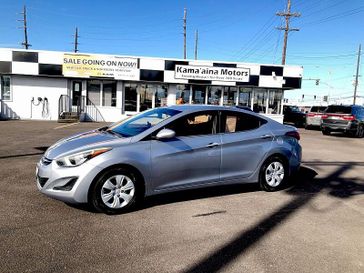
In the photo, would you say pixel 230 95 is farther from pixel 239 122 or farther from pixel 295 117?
pixel 239 122

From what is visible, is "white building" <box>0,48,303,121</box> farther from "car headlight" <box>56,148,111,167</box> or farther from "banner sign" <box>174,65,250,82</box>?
"car headlight" <box>56,148,111,167</box>

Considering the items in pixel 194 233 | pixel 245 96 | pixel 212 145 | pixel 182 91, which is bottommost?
pixel 194 233

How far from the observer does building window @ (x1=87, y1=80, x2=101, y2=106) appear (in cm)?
2262

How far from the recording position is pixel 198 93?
77.5ft

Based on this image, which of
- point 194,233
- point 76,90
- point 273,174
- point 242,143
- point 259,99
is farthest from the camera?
point 259,99

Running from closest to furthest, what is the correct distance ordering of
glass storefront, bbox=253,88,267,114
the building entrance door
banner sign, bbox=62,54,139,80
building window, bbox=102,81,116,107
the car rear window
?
the car rear window, banner sign, bbox=62,54,139,80, the building entrance door, building window, bbox=102,81,116,107, glass storefront, bbox=253,88,267,114

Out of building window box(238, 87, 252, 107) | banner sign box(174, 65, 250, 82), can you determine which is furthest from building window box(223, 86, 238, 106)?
banner sign box(174, 65, 250, 82)

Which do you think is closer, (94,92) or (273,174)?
(273,174)

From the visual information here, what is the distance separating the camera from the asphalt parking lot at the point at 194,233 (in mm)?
3592

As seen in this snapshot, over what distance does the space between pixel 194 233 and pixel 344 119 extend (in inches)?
659

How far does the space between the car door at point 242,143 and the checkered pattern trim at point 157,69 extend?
1665 cm

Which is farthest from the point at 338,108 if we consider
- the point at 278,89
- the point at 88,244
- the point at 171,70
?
the point at 88,244

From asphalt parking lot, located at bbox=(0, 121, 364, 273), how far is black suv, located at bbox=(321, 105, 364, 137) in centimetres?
1321

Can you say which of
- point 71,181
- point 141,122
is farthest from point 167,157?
point 71,181
